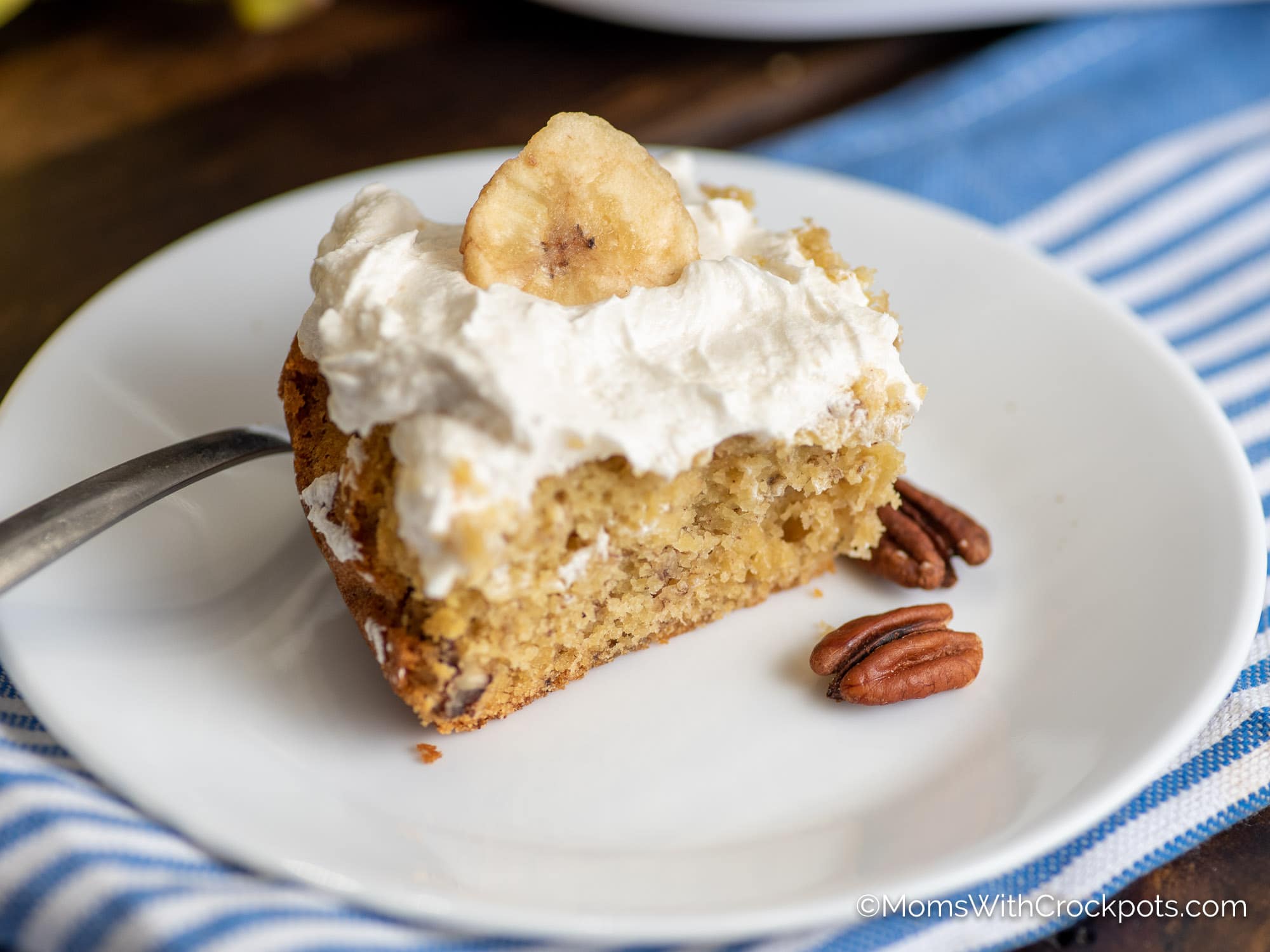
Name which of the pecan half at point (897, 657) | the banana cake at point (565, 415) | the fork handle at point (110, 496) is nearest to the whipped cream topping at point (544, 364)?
the banana cake at point (565, 415)

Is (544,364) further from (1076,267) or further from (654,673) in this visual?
(1076,267)

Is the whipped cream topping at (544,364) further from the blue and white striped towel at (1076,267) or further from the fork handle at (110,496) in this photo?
the blue and white striped towel at (1076,267)

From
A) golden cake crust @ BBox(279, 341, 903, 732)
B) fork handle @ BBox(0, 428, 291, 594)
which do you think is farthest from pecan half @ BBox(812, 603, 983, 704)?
fork handle @ BBox(0, 428, 291, 594)

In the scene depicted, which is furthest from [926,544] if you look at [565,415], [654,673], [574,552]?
[565,415]

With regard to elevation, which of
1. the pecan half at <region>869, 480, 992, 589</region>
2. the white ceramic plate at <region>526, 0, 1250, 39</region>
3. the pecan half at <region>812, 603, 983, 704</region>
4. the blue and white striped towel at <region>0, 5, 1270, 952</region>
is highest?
the white ceramic plate at <region>526, 0, 1250, 39</region>

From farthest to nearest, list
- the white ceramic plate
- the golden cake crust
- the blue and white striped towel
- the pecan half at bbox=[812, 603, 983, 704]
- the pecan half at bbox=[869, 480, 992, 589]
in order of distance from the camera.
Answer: the white ceramic plate → the pecan half at bbox=[869, 480, 992, 589] → the pecan half at bbox=[812, 603, 983, 704] → the golden cake crust → the blue and white striped towel

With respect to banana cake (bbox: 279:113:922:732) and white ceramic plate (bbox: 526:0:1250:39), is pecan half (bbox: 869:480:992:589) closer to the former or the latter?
banana cake (bbox: 279:113:922:732)
